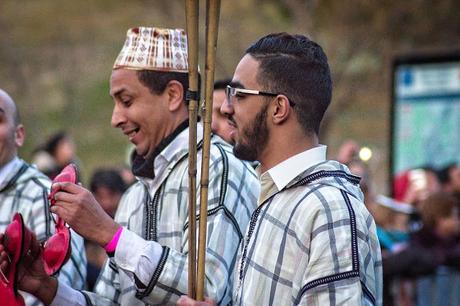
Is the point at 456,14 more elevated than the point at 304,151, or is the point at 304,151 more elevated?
the point at 456,14

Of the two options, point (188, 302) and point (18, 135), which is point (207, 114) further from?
point (18, 135)

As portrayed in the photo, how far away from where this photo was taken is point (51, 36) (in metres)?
23.1

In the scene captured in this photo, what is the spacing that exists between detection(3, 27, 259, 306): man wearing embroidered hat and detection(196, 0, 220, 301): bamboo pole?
0.34 meters

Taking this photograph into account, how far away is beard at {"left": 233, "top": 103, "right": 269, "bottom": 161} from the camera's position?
4.02 m

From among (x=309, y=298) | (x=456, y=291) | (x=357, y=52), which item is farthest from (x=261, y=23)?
(x=309, y=298)

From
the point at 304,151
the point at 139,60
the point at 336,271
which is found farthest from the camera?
the point at 139,60

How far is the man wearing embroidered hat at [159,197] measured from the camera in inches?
169

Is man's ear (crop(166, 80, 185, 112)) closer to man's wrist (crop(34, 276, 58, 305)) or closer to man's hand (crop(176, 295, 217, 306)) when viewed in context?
man's wrist (crop(34, 276, 58, 305))

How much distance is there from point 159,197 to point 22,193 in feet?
4.25

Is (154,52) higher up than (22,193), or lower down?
higher up

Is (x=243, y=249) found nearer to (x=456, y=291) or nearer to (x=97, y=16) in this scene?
(x=456, y=291)

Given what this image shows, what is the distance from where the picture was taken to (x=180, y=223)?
466cm

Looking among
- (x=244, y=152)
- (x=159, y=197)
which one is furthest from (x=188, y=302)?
(x=159, y=197)

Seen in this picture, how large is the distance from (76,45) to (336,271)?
2020 cm
